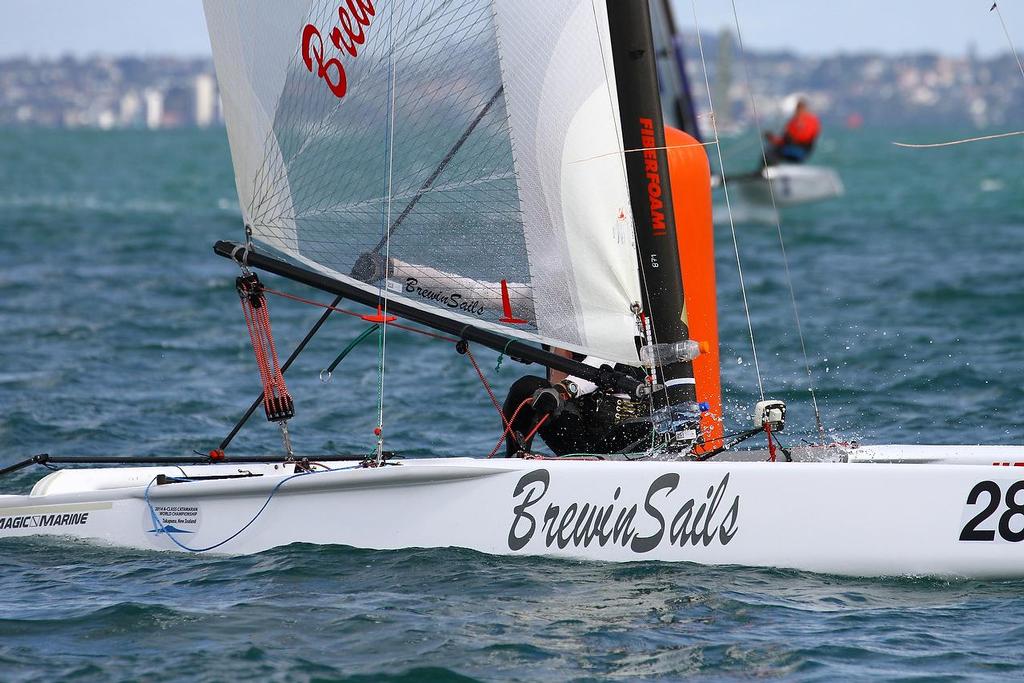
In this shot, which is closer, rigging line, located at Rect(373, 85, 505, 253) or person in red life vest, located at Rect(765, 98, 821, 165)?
rigging line, located at Rect(373, 85, 505, 253)

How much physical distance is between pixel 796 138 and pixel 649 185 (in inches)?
734

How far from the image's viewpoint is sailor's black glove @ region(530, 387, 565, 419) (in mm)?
5156

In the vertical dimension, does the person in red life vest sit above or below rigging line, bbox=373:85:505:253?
above

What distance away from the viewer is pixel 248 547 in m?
4.88

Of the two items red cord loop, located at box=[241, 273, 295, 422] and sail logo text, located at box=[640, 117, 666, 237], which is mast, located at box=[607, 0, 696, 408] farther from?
red cord loop, located at box=[241, 273, 295, 422]

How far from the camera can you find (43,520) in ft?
16.8

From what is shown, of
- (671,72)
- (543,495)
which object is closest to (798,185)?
(671,72)

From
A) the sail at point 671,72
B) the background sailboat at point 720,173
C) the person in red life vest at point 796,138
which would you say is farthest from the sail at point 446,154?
the person in red life vest at point 796,138

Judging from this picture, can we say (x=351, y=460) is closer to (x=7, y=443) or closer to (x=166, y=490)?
(x=166, y=490)

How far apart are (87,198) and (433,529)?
74.1ft

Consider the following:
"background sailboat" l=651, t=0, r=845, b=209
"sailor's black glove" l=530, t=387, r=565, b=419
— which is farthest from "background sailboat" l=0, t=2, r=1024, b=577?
"background sailboat" l=651, t=0, r=845, b=209

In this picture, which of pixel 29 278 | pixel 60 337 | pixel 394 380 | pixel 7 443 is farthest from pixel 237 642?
pixel 29 278

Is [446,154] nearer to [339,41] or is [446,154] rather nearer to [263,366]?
[339,41]

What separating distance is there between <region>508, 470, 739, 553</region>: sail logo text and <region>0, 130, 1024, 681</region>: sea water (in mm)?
101
